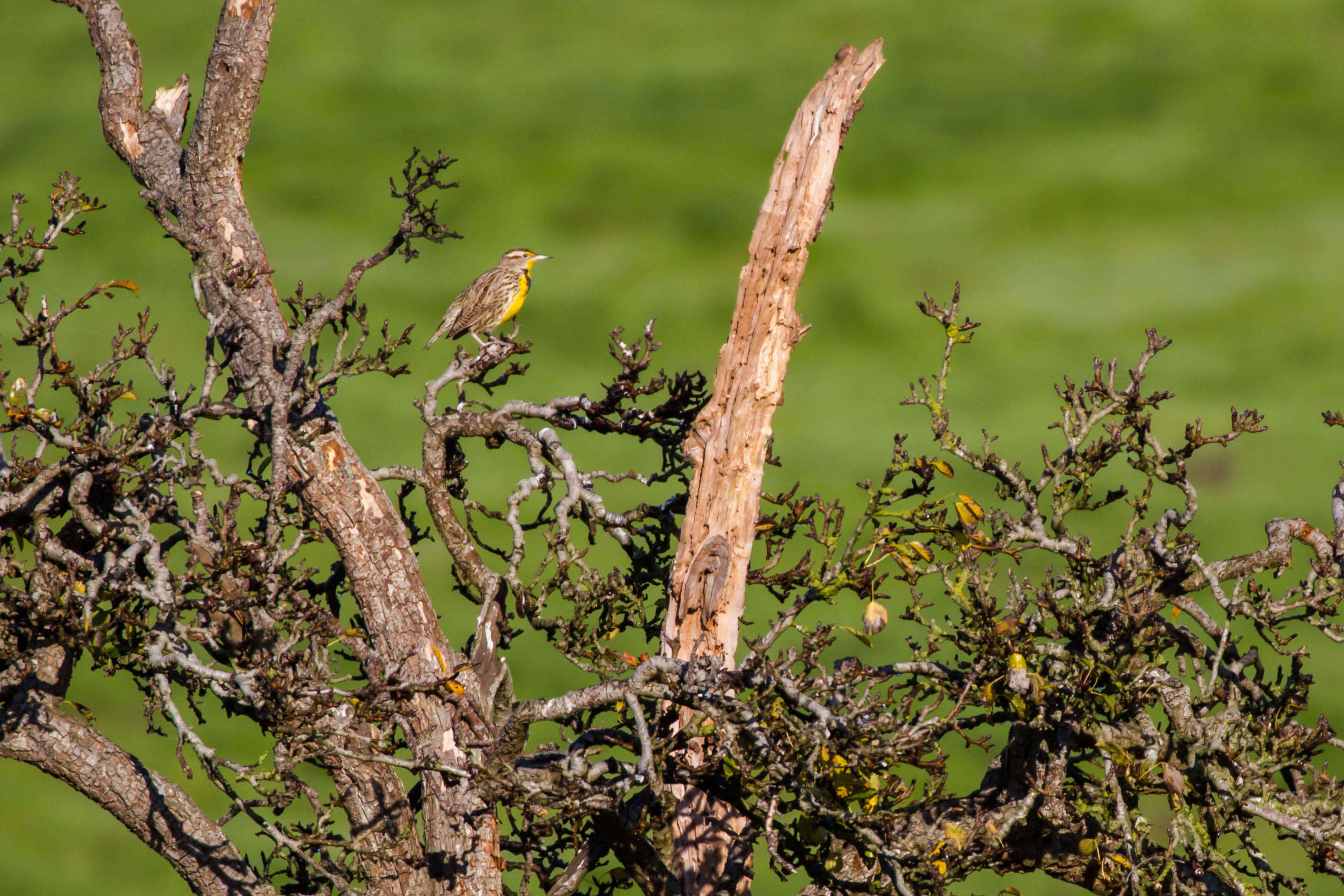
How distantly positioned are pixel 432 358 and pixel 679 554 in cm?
1764

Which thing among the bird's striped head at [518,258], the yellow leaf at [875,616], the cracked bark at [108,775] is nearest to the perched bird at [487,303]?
the bird's striped head at [518,258]

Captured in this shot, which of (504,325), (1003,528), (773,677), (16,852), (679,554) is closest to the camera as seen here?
(773,677)

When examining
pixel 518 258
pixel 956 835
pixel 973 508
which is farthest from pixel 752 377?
pixel 518 258

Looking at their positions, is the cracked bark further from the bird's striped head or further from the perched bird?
the bird's striped head

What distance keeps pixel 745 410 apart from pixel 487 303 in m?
3.26

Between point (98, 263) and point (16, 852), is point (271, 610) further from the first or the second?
point (98, 263)

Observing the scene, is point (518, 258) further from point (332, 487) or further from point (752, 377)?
point (752, 377)

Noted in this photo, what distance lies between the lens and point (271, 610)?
5.13m

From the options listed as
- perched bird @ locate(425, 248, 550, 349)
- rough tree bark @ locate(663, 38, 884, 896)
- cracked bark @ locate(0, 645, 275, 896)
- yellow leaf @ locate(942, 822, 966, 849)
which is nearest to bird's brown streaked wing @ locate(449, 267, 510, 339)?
perched bird @ locate(425, 248, 550, 349)

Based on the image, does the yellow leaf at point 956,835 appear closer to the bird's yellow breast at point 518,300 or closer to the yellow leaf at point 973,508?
the yellow leaf at point 973,508

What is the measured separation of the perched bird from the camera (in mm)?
8047

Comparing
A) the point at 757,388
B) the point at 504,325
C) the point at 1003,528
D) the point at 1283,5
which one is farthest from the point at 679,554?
the point at 1283,5

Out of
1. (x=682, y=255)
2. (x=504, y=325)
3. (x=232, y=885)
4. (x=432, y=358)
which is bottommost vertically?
(x=232, y=885)

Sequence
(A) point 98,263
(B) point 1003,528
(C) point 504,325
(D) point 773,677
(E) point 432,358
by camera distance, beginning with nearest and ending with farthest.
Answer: (D) point 773,677, (B) point 1003,528, (C) point 504,325, (E) point 432,358, (A) point 98,263
